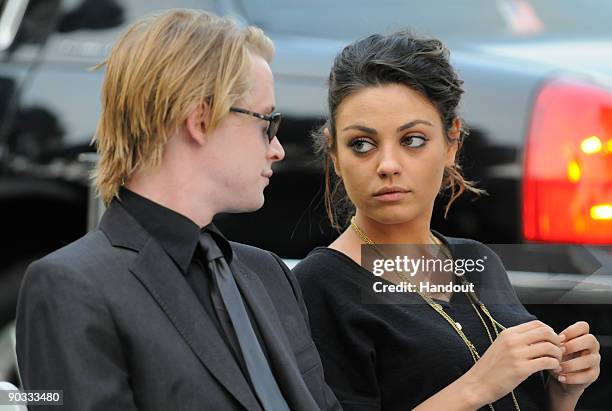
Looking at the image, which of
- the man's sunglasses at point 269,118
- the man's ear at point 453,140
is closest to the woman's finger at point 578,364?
the man's ear at point 453,140

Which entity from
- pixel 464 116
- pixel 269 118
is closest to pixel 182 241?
pixel 269 118

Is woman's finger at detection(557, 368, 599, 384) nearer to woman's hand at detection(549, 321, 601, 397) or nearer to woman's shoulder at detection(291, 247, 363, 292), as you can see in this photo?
woman's hand at detection(549, 321, 601, 397)

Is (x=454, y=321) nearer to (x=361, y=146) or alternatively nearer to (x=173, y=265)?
(x=361, y=146)

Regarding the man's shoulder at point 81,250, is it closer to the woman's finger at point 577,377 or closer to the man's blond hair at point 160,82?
the man's blond hair at point 160,82

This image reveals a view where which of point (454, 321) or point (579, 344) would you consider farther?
point (454, 321)

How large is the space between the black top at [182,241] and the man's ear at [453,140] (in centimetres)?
77

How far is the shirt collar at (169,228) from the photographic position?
2197 mm

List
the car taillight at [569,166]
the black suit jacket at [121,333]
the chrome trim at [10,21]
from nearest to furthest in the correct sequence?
the black suit jacket at [121,333], the car taillight at [569,166], the chrome trim at [10,21]

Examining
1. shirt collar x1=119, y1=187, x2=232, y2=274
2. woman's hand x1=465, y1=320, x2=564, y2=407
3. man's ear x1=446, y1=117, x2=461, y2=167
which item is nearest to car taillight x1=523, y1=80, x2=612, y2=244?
man's ear x1=446, y1=117, x2=461, y2=167

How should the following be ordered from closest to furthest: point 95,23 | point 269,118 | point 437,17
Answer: point 269,118, point 437,17, point 95,23

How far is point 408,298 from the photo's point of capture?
8.73 feet

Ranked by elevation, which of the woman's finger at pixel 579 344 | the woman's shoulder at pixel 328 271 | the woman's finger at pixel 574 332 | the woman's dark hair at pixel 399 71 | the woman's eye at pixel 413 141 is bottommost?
the woman's finger at pixel 579 344

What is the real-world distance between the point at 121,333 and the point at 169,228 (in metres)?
0.24

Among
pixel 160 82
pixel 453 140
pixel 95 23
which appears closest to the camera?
pixel 160 82
